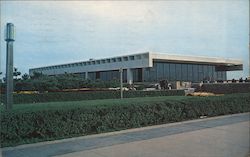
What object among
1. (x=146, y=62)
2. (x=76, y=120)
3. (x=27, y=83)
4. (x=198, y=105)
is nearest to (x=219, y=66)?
(x=146, y=62)

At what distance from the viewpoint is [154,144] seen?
22.6ft

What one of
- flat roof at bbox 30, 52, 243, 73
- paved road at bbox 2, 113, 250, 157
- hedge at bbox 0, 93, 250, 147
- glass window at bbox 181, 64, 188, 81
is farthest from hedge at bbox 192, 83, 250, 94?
glass window at bbox 181, 64, 188, 81

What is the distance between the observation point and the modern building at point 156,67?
59.3 metres

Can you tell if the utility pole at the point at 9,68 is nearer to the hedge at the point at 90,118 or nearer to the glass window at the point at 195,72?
the hedge at the point at 90,118

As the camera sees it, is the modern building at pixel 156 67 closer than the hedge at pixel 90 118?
No

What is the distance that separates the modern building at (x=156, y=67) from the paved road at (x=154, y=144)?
4813 cm

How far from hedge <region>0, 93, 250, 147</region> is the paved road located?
35cm

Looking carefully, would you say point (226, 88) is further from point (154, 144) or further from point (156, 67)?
point (156, 67)

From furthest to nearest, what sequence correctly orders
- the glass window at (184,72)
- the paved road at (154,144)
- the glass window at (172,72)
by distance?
the glass window at (184,72), the glass window at (172,72), the paved road at (154,144)

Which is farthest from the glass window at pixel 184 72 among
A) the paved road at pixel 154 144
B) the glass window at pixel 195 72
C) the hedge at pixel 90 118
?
A: the paved road at pixel 154 144

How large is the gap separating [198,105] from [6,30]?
6664 mm

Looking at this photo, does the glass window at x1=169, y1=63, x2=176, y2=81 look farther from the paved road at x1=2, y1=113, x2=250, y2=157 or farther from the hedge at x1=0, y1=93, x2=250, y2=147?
the paved road at x1=2, y1=113, x2=250, y2=157

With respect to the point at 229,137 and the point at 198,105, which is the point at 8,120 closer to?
the point at 229,137

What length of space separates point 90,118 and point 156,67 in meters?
55.7
